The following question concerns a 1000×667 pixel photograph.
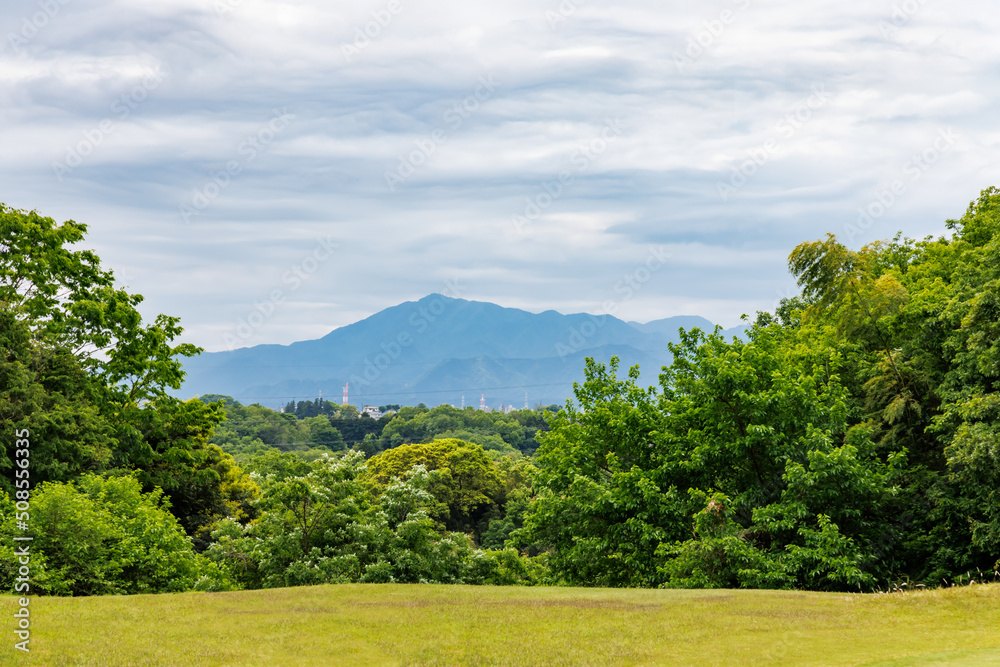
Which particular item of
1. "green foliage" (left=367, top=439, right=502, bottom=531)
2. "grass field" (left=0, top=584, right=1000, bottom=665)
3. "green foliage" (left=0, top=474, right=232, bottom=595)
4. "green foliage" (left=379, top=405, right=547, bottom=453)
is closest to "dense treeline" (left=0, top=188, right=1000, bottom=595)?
"green foliage" (left=0, top=474, right=232, bottom=595)

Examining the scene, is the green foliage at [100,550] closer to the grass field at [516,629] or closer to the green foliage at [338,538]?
the green foliage at [338,538]

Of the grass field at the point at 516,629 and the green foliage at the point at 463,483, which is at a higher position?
the grass field at the point at 516,629

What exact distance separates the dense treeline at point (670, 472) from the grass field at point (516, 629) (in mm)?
4451

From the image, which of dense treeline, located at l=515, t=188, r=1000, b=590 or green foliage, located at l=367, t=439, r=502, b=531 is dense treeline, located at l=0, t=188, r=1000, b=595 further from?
green foliage, located at l=367, t=439, r=502, b=531

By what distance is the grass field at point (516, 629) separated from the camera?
9.65 meters

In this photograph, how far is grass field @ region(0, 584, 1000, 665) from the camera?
9.65 metres

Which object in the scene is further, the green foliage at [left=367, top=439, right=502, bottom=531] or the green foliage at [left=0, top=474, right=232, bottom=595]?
the green foliage at [left=367, top=439, right=502, bottom=531]

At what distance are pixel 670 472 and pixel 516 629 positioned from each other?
35.9 feet

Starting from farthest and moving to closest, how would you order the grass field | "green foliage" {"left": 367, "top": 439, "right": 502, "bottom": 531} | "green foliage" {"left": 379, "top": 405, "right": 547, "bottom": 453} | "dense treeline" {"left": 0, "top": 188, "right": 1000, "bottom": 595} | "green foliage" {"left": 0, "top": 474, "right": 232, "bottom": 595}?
"green foliage" {"left": 379, "top": 405, "right": 547, "bottom": 453} → "green foliage" {"left": 367, "top": 439, "right": 502, "bottom": 531} → "dense treeline" {"left": 0, "top": 188, "right": 1000, "bottom": 595} → "green foliage" {"left": 0, "top": 474, "right": 232, "bottom": 595} → the grass field

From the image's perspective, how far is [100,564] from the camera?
1759 centimetres

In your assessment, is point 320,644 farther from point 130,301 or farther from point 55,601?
point 130,301

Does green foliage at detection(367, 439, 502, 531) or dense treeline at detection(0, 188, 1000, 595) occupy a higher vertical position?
dense treeline at detection(0, 188, 1000, 595)

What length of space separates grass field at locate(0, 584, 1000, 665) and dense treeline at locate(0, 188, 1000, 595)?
4451mm

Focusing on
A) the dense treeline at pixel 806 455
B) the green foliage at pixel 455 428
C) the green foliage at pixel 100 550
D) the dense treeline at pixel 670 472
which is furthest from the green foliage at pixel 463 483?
the green foliage at pixel 455 428
